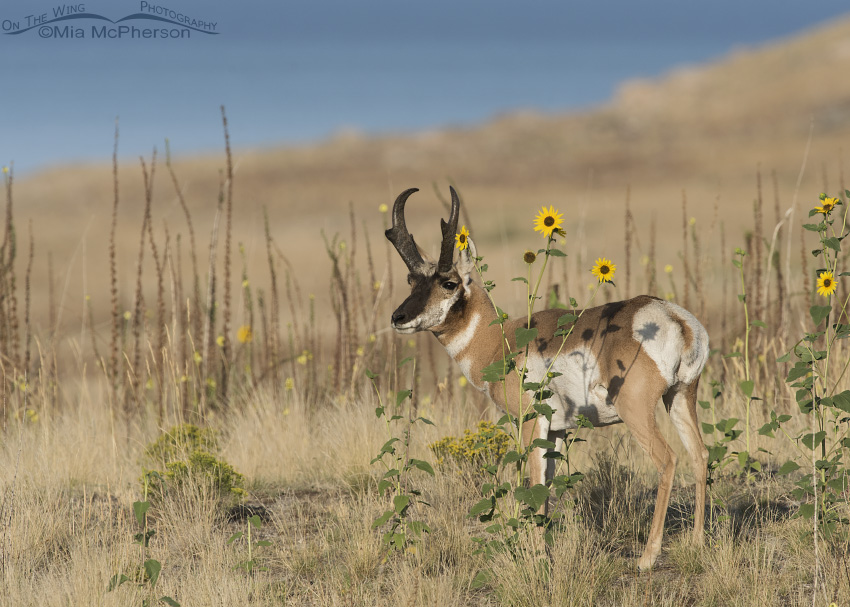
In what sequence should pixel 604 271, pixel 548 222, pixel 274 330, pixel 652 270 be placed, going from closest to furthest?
pixel 548 222
pixel 604 271
pixel 652 270
pixel 274 330

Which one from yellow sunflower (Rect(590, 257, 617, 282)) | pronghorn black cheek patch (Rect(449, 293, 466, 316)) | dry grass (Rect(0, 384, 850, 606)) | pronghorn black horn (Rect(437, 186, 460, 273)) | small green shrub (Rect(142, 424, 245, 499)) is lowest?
dry grass (Rect(0, 384, 850, 606))

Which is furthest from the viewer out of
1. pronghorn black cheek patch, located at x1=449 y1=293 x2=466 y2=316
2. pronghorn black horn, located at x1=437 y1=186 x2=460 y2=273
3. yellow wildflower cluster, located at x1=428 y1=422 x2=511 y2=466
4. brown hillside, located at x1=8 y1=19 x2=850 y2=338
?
brown hillside, located at x1=8 y1=19 x2=850 y2=338

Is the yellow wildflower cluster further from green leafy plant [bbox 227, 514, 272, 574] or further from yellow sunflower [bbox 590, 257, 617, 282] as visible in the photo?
yellow sunflower [bbox 590, 257, 617, 282]

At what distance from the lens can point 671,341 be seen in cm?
470

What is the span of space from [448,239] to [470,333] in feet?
2.28

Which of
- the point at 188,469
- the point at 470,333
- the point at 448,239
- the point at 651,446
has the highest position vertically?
the point at 448,239

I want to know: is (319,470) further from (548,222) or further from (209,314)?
(548,222)

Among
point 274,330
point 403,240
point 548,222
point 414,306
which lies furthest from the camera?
point 274,330

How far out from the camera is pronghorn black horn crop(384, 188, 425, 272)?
5723 millimetres

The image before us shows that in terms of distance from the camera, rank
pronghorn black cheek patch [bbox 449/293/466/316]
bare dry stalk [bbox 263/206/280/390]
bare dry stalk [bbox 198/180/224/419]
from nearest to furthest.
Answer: pronghorn black cheek patch [bbox 449/293/466/316] → bare dry stalk [bbox 198/180/224/419] → bare dry stalk [bbox 263/206/280/390]

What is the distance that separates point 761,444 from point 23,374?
734cm

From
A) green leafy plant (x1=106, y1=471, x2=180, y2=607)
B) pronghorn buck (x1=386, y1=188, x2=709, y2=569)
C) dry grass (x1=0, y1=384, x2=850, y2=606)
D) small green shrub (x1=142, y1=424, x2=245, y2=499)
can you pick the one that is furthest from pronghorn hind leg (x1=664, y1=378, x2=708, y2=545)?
small green shrub (x1=142, y1=424, x2=245, y2=499)

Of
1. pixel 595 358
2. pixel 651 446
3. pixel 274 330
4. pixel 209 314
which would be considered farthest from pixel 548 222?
pixel 274 330

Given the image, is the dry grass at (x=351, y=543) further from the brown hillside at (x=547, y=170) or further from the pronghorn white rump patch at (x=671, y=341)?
the brown hillside at (x=547, y=170)
